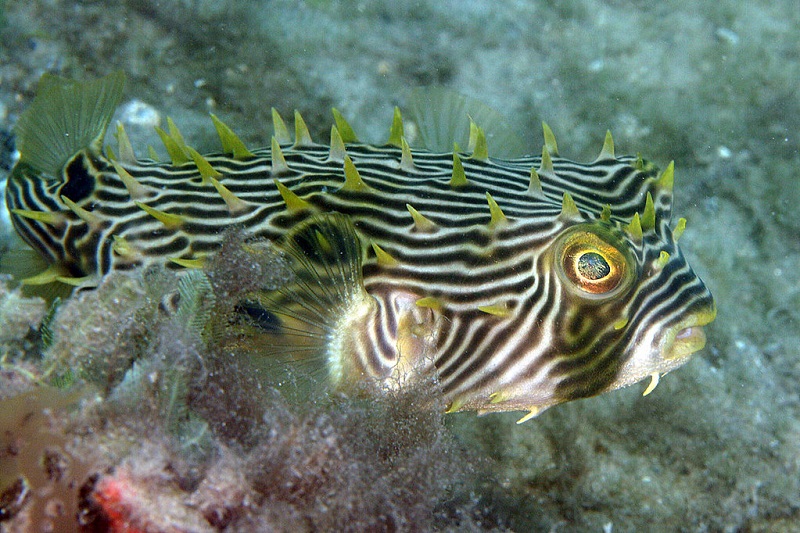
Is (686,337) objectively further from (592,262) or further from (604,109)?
(604,109)

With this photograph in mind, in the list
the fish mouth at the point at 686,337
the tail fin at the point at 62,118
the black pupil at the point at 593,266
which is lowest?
the fish mouth at the point at 686,337

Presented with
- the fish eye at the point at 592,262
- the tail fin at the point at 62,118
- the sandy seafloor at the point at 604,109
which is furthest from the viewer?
the sandy seafloor at the point at 604,109

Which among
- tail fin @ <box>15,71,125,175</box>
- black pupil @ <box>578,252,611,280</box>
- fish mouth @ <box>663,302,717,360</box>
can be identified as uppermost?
tail fin @ <box>15,71,125,175</box>

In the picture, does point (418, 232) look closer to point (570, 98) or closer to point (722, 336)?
point (722, 336)

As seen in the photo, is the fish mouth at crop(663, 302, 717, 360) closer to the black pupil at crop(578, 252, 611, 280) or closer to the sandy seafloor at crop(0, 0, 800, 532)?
the black pupil at crop(578, 252, 611, 280)

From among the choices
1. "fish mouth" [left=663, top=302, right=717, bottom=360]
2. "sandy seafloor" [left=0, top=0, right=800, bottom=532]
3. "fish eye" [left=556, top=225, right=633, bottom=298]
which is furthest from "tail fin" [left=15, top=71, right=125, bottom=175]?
"fish mouth" [left=663, top=302, right=717, bottom=360]

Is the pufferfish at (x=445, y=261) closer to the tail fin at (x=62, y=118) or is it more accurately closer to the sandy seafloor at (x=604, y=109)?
the tail fin at (x=62, y=118)

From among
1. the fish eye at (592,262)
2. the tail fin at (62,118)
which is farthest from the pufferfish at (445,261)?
the tail fin at (62,118)
